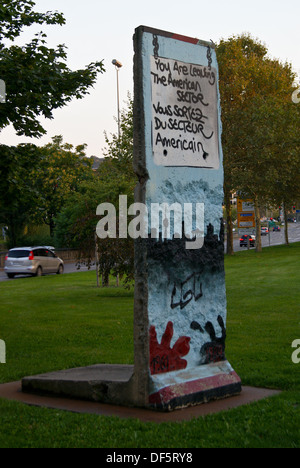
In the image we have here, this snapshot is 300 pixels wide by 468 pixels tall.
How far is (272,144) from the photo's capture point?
145ft

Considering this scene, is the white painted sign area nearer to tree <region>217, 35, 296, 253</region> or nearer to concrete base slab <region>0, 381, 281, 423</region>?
concrete base slab <region>0, 381, 281, 423</region>

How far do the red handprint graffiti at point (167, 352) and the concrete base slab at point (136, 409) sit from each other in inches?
16.3

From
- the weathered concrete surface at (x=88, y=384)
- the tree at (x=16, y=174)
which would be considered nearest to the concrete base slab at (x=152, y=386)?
the weathered concrete surface at (x=88, y=384)

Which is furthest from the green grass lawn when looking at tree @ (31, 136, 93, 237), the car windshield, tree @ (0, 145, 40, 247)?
tree @ (31, 136, 93, 237)

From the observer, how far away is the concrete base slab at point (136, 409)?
639cm

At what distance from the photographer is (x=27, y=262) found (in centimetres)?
3466

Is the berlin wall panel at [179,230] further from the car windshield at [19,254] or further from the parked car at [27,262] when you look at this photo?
the car windshield at [19,254]

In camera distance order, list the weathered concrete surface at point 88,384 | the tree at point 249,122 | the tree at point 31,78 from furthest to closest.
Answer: the tree at point 249,122
the tree at point 31,78
the weathered concrete surface at point 88,384

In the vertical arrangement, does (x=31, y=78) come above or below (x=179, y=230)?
above

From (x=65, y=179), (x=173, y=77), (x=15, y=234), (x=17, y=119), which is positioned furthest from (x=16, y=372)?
(x=65, y=179)

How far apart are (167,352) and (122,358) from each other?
109 inches

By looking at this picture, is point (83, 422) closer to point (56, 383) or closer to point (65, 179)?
point (56, 383)

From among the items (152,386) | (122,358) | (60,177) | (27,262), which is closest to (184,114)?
(152,386)

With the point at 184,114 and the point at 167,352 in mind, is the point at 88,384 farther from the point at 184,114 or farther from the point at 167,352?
the point at 184,114
